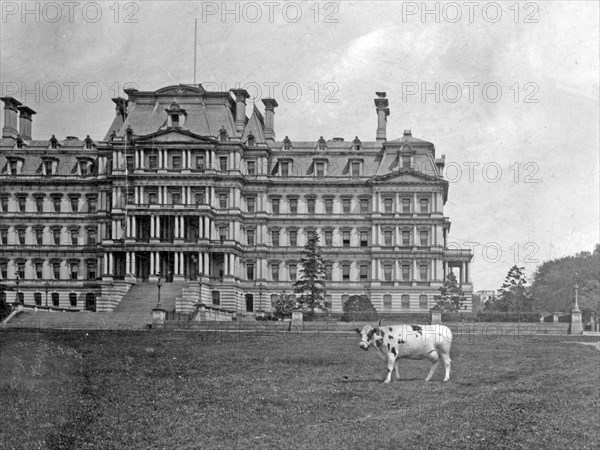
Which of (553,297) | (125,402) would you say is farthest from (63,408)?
(553,297)

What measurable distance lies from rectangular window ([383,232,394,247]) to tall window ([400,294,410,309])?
105 inches

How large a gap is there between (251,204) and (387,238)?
23.1ft

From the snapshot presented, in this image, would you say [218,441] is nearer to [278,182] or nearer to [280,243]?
[280,243]

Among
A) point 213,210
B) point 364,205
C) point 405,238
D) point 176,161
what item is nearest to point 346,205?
point 364,205

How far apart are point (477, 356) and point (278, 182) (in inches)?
838

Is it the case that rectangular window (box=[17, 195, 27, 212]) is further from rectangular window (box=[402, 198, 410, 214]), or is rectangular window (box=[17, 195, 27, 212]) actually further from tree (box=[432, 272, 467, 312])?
tree (box=[432, 272, 467, 312])

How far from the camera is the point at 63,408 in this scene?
15891 millimetres

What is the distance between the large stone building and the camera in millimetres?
37594

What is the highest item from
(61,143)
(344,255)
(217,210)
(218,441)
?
(61,143)

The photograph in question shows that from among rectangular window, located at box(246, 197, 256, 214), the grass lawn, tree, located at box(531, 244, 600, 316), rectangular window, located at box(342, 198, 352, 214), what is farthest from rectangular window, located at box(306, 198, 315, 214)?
tree, located at box(531, 244, 600, 316)

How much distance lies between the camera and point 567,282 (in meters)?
64.8

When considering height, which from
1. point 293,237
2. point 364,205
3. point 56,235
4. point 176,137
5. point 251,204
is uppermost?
point 176,137

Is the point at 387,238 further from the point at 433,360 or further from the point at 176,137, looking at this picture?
the point at 433,360

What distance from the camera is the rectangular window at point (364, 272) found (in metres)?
37.4
